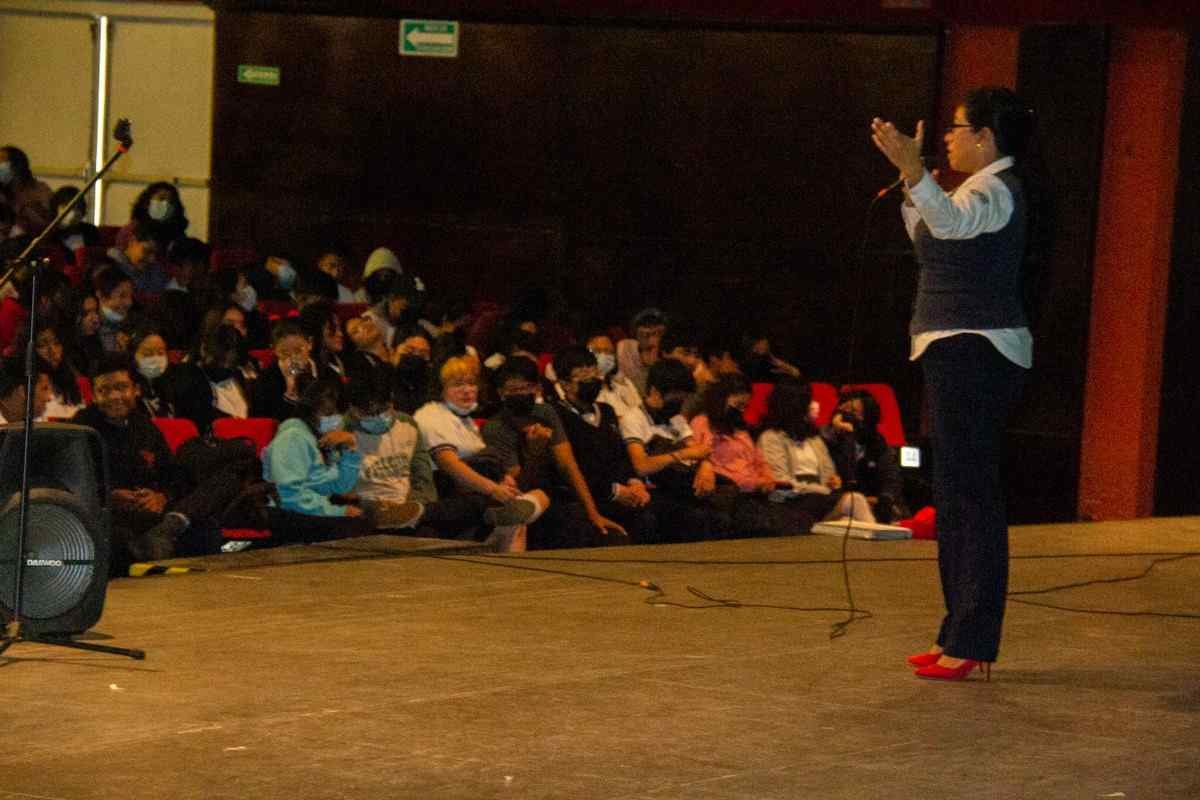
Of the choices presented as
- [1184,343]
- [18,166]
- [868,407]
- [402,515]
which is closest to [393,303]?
[868,407]

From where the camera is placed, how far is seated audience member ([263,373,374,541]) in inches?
316

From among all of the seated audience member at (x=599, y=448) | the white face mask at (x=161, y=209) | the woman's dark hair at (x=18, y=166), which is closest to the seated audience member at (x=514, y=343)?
the seated audience member at (x=599, y=448)

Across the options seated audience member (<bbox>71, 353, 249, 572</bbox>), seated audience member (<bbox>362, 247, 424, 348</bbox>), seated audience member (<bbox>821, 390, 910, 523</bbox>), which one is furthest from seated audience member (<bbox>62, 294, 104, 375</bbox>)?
seated audience member (<bbox>821, 390, 910, 523</bbox>)

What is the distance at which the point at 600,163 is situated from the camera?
517 inches

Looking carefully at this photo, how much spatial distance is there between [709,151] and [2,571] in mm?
8409

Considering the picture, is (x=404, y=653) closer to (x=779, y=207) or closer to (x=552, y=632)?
(x=552, y=632)

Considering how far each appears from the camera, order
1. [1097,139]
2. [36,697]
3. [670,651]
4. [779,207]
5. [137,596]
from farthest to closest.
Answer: [779,207] < [1097,139] < [137,596] < [670,651] < [36,697]

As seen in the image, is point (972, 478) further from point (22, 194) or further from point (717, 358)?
point (22, 194)

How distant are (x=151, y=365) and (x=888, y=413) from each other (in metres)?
4.14

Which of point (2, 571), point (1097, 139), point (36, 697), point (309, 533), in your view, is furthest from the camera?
point (1097, 139)

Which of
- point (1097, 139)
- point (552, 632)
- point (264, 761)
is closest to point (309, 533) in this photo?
point (552, 632)

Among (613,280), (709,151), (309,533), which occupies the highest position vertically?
(709,151)

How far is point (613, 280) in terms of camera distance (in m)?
13.1

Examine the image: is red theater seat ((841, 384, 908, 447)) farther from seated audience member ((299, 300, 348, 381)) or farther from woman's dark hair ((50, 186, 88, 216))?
woman's dark hair ((50, 186, 88, 216))
